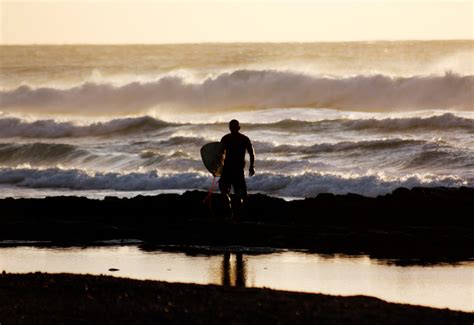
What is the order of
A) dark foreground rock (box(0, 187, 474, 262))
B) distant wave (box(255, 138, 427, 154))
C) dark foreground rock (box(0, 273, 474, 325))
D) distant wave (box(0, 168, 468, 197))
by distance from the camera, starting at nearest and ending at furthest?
1. dark foreground rock (box(0, 273, 474, 325))
2. dark foreground rock (box(0, 187, 474, 262))
3. distant wave (box(0, 168, 468, 197))
4. distant wave (box(255, 138, 427, 154))

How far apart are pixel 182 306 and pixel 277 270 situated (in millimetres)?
3492

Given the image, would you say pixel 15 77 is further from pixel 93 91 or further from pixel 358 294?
pixel 358 294

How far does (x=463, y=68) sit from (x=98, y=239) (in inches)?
1629

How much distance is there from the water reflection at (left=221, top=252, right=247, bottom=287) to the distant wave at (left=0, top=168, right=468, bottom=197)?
10.6 meters

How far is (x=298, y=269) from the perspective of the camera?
14.7m

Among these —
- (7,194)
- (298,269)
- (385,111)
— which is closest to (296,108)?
(385,111)

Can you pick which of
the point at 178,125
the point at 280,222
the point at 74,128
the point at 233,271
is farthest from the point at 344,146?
the point at 233,271

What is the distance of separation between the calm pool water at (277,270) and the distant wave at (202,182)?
10.2m

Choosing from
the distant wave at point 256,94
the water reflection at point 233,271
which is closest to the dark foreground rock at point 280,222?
the water reflection at point 233,271

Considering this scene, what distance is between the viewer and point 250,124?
43219mm

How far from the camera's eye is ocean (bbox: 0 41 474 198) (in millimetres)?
29219

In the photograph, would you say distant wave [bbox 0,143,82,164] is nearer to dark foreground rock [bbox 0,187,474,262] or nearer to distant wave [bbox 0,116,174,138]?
distant wave [bbox 0,116,174,138]

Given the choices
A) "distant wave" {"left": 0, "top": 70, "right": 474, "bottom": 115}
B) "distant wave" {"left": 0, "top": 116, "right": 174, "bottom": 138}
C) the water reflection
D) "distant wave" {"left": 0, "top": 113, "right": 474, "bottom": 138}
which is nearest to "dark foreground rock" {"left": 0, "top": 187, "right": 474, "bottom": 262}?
the water reflection

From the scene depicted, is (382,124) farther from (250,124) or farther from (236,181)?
(236,181)
